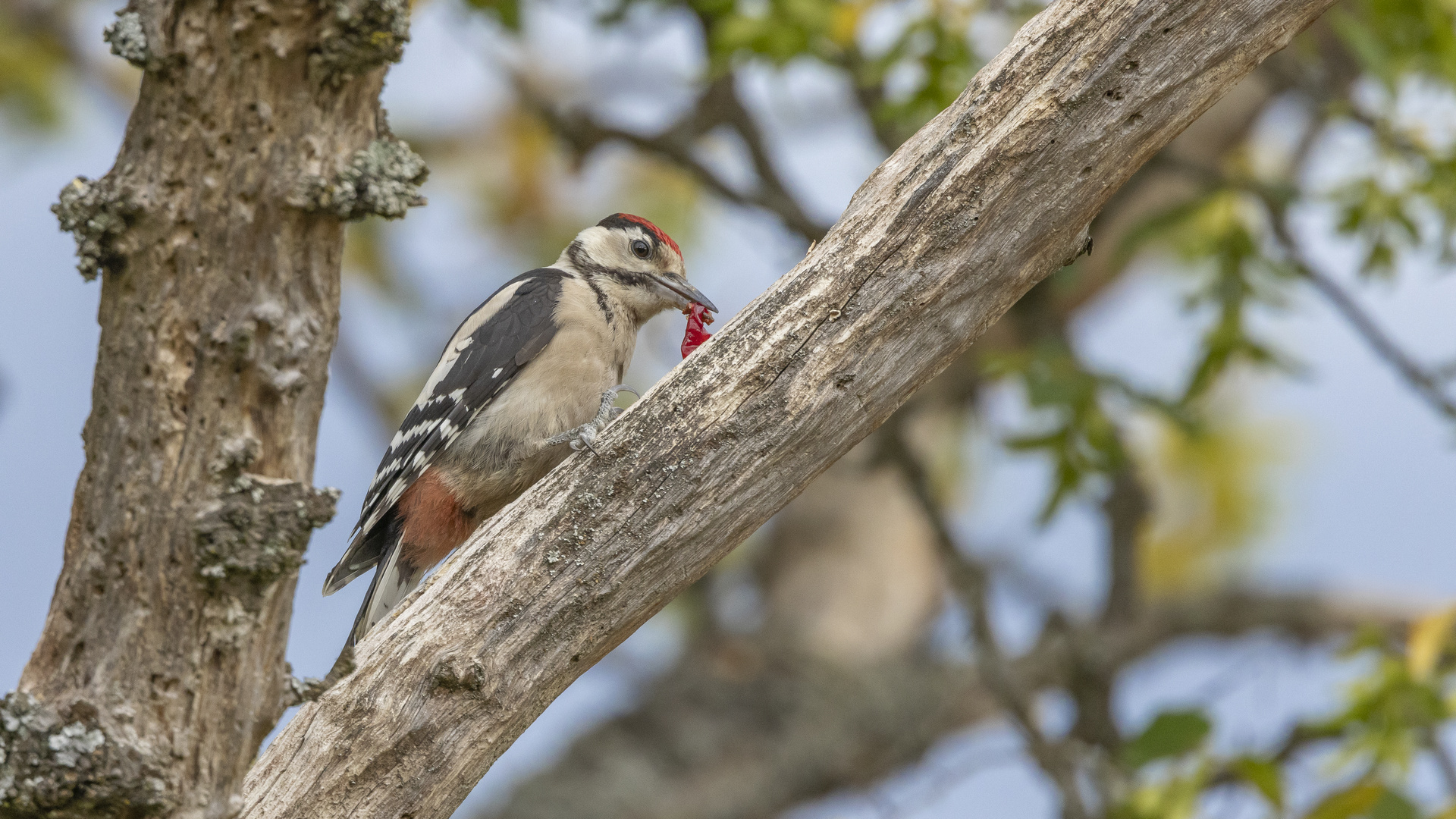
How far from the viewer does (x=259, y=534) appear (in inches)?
90.9

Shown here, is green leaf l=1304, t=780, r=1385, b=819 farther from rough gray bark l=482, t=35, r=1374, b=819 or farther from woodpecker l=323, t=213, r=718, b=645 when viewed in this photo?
rough gray bark l=482, t=35, r=1374, b=819

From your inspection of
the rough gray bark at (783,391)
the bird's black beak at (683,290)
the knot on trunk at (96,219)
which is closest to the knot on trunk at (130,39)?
the knot on trunk at (96,219)

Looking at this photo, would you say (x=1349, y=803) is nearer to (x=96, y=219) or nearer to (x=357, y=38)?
(x=357, y=38)

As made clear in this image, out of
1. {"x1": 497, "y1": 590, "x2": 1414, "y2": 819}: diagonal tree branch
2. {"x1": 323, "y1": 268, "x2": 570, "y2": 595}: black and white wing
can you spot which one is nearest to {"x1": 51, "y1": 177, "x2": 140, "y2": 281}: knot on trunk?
{"x1": 323, "y1": 268, "x2": 570, "y2": 595}: black and white wing

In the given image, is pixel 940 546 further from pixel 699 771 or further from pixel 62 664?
pixel 62 664

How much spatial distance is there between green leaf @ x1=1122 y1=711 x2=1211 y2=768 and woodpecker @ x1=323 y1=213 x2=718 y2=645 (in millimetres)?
1988

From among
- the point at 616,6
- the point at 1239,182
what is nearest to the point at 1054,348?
the point at 1239,182

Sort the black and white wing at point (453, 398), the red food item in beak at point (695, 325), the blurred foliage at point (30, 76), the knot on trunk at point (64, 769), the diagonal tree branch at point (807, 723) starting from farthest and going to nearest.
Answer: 1. the blurred foliage at point (30, 76)
2. the diagonal tree branch at point (807, 723)
3. the red food item in beak at point (695, 325)
4. the black and white wing at point (453, 398)
5. the knot on trunk at point (64, 769)

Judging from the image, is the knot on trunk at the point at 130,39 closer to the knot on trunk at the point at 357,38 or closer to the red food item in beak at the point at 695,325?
the knot on trunk at the point at 357,38

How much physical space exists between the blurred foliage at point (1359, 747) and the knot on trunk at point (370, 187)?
3042mm

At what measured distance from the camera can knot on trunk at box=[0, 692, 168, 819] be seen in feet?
7.44

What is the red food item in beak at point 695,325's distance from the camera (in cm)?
414

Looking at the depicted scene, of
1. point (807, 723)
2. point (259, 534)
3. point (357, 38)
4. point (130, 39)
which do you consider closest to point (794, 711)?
point (807, 723)

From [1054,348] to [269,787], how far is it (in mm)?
3409
